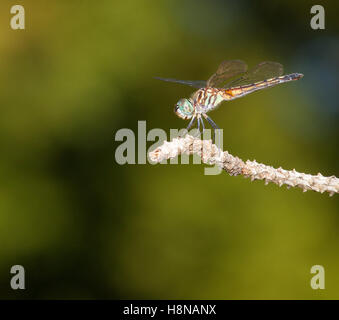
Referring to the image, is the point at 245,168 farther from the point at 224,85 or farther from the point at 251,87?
the point at 251,87

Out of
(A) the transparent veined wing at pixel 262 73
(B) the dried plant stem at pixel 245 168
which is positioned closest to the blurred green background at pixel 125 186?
(A) the transparent veined wing at pixel 262 73

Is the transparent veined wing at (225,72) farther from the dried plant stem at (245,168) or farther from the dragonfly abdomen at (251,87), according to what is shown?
the dried plant stem at (245,168)

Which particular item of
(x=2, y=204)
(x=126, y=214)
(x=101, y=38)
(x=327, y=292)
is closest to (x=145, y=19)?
(x=101, y=38)

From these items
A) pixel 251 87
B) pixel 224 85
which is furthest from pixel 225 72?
pixel 251 87

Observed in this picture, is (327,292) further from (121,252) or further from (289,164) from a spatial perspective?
(121,252)

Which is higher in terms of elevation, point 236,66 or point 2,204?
point 236,66

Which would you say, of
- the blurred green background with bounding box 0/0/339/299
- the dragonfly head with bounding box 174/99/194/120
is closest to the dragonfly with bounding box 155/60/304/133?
the dragonfly head with bounding box 174/99/194/120

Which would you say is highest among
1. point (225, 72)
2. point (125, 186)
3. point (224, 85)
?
point (225, 72)
